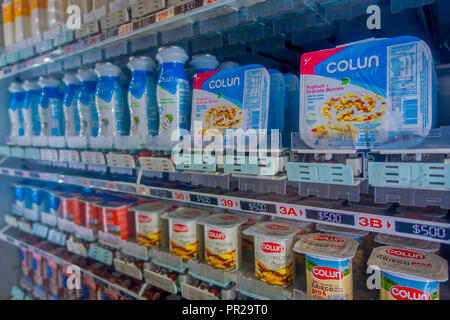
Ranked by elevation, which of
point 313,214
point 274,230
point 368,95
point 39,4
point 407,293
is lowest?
point 407,293

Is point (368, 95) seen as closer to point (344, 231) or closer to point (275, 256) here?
point (344, 231)

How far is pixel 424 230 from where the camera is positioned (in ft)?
2.80

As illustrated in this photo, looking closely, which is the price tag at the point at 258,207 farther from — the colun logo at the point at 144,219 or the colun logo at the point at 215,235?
the colun logo at the point at 144,219

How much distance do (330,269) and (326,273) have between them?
0.07 feet

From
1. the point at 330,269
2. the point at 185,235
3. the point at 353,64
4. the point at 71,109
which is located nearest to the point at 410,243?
the point at 330,269

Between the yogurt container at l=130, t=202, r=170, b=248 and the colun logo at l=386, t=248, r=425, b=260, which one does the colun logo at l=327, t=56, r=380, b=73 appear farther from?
the yogurt container at l=130, t=202, r=170, b=248

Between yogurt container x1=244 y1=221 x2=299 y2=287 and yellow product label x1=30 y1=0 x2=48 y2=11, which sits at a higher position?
yellow product label x1=30 y1=0 x2=48 y2=11

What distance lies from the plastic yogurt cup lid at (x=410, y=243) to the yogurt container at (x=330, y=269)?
4.4 inches

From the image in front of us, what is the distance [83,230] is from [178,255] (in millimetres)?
855

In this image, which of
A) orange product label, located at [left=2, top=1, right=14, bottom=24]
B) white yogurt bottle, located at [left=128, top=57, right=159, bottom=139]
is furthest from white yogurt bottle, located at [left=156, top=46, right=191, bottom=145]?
orange product label, located at [left=2, top=1, right=14, bottom=24]

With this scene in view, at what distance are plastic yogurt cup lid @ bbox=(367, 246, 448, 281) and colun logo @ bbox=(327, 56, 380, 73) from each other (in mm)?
606

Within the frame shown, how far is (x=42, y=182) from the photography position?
2.62m

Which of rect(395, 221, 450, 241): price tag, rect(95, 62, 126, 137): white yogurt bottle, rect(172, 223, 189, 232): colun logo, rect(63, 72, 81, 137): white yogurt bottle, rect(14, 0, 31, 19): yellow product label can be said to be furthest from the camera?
rect(14, 0, 31, 19): yellow product label

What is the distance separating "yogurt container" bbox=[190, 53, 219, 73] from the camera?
146cm
